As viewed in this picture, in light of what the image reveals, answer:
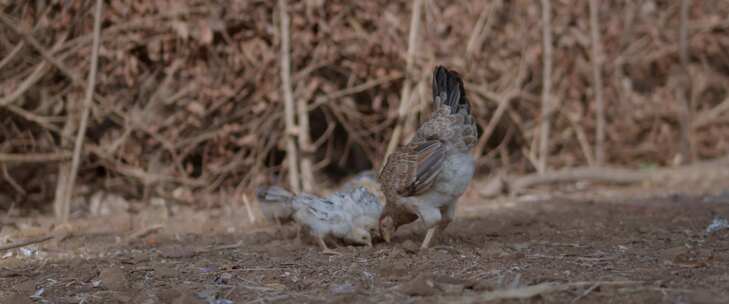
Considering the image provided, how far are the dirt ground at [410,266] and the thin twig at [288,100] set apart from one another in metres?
1.13

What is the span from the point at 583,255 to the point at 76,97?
416cm

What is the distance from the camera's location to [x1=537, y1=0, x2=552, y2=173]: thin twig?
7.79 m

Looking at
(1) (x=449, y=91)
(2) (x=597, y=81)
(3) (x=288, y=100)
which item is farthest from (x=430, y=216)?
(2) (x=597, y=81)

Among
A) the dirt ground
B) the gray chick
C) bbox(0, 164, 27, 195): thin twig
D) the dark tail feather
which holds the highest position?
the dark tail feather

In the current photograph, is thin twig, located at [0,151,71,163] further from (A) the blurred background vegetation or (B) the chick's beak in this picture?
(B) the chick's beak

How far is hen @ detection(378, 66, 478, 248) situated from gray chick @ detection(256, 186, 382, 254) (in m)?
0.13

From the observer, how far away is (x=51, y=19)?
599 centimetres

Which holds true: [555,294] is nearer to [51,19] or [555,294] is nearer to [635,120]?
[51,19]

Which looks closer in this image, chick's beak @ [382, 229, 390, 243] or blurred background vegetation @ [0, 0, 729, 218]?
chick's beak @ [382, 229, 390, 243]

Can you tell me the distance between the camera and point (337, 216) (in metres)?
4.61

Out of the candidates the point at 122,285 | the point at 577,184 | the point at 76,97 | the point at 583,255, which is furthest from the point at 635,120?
the point at 122,285

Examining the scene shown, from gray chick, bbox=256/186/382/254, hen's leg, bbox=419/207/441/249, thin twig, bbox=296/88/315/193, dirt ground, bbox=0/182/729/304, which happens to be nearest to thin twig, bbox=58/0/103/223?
dirt ground, bbox=0/182/729/304

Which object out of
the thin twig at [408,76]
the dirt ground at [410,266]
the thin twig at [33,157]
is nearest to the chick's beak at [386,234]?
the dirt ground at [410,266]

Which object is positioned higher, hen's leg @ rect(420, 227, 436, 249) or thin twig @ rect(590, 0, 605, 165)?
thin twig @ rect(590, 0, 605, 165)
